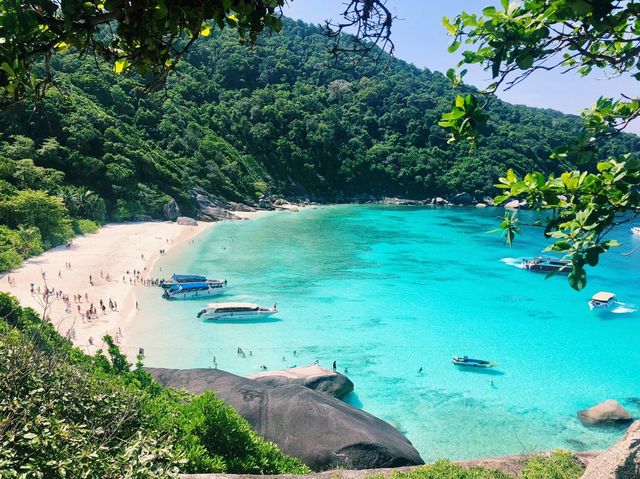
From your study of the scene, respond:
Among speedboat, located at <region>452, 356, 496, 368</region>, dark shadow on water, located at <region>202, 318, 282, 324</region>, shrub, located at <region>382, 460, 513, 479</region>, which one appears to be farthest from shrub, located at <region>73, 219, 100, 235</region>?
shrub, located at <region>382, 460, 513, 479</region>

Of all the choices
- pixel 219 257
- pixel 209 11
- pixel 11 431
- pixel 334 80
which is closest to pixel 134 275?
pixel 219 257

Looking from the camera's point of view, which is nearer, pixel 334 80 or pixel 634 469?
pixel 634 469

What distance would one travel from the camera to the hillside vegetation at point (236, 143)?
4431 centimetres

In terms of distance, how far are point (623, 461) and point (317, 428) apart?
8549 millimetres

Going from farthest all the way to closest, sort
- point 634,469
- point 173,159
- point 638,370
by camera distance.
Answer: point 173,159, point 638,370, point 634,469

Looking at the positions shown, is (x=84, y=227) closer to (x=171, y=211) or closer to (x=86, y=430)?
(x=171, y=211)

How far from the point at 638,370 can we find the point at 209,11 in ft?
97.3

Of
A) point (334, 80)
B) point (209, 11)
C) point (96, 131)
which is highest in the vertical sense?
point (334, 80)

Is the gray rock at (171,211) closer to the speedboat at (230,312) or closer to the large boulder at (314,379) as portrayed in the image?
the speedboat at (230,312)

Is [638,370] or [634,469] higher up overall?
[634,469]

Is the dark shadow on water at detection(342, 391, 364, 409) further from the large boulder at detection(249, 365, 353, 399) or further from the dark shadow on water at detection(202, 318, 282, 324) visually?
the dark shadow on water at detection(202, 318, 282, 324)

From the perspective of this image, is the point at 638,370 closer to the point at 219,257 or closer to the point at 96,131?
the point at 219,257

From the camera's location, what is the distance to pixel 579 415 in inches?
749

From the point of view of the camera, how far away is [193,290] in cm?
3145
